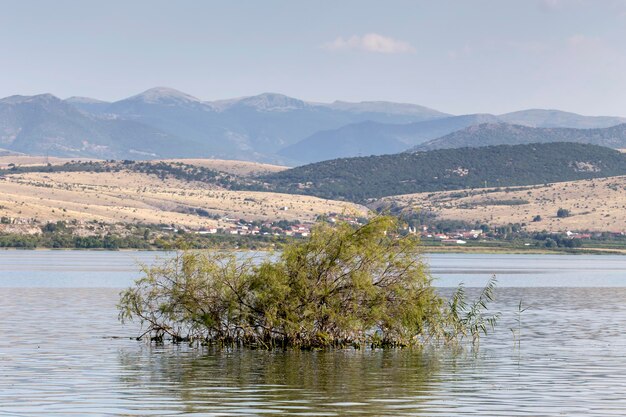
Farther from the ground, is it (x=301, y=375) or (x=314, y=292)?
(x=314, y=292)

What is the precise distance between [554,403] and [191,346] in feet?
58.7

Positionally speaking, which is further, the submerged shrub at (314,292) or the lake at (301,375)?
the submerged shrub at (314,292)

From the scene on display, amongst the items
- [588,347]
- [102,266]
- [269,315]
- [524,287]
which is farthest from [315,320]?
[102,266]

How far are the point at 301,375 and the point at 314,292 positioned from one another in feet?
19.7

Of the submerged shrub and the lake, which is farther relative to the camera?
the submerged shrub

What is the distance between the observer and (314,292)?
43469 mm

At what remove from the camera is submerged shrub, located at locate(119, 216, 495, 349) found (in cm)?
4388

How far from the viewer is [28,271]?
4405 inches

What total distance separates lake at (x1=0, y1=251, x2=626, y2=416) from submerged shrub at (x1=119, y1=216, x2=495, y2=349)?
113cm

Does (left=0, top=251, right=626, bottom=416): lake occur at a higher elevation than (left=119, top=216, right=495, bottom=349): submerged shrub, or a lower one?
lower

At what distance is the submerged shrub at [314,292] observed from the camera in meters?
43.9

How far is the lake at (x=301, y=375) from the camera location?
3130cm

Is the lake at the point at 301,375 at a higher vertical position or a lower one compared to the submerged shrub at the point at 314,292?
lower

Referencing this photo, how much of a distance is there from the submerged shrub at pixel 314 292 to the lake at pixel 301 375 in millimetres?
1132
